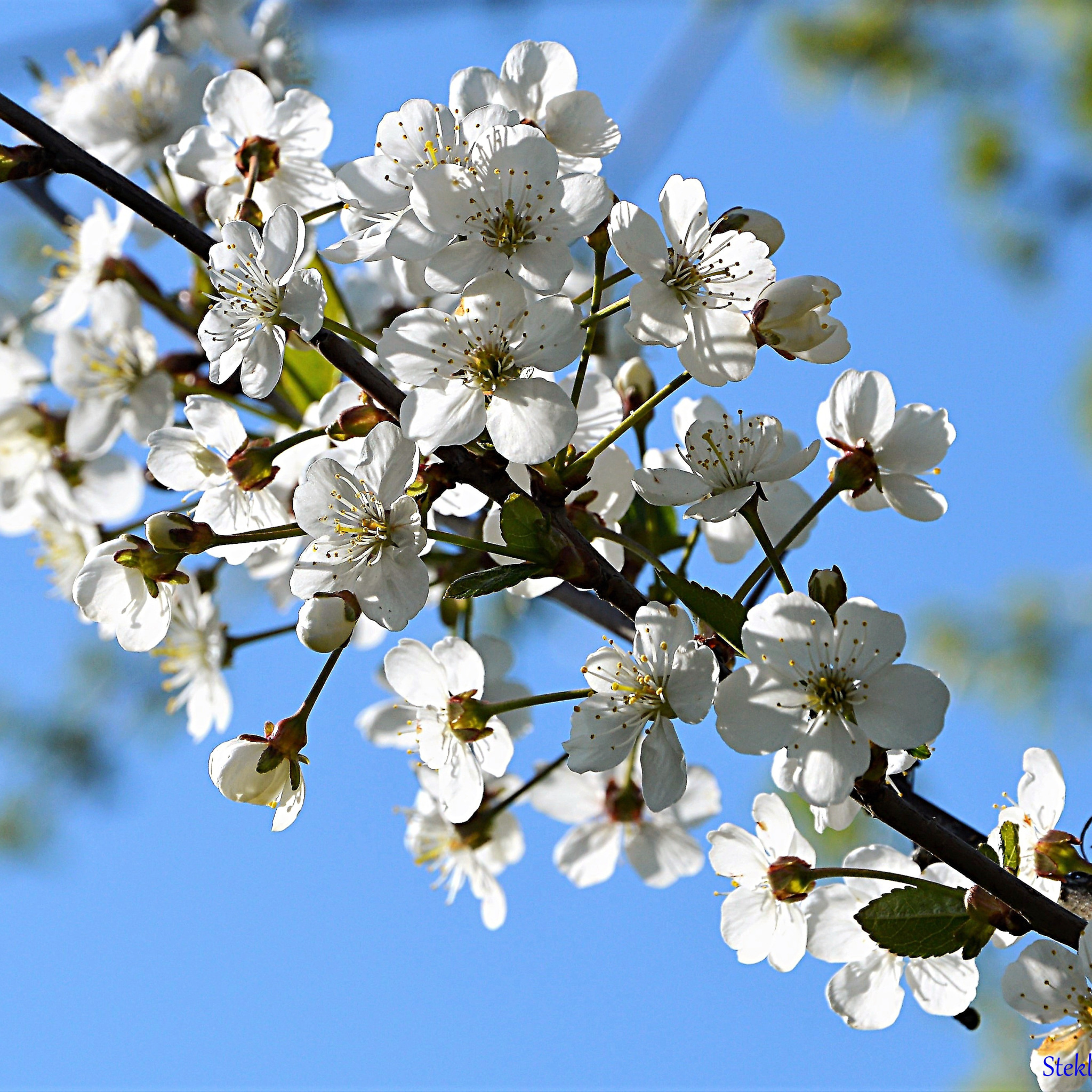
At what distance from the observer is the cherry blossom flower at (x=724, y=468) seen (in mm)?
987

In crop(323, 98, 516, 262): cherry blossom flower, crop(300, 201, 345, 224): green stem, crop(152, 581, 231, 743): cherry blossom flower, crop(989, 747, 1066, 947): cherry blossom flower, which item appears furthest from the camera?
crop(152, 581, 231, 743): cherry blossom flower

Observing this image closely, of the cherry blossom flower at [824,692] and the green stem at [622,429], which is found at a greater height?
the green stem at [622,429]

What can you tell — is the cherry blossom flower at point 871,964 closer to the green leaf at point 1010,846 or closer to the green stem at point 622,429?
the green leaf at point 1010,846

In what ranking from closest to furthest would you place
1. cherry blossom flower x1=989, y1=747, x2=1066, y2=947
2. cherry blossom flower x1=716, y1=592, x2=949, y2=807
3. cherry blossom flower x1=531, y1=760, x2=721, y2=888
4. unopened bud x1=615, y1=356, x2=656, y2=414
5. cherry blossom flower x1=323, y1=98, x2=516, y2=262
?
cherry blossom flower x1=716, y1=592, x2=949, y2=807
cherry blossom flower x1=323, y1=98, x2=516, y2=262
cherry blossom flower x1=989, y1=747, x2=1066, y2=947
unopened bud x1=615, y1=356, x2=656, y2=414
cherry blossom flower x1=531, y1=760, x2=721, y2=888

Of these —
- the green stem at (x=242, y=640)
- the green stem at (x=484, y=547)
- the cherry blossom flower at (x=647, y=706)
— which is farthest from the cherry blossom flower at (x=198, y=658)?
the cherry blossom flower at (x=647, y=706)

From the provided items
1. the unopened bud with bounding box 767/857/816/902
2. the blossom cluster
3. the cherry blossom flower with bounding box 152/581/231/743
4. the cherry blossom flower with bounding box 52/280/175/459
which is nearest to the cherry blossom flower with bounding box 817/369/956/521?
the blossom cluster

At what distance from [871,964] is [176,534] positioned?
0.86m

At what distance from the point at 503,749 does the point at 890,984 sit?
19.1 inches

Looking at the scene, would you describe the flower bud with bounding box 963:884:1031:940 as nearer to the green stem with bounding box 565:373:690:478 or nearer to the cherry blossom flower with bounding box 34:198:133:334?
the green stem with bounding box 565:373:690:478

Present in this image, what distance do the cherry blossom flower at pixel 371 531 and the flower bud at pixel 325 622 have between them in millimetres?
18

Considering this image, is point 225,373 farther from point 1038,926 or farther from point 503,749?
point 1038,926

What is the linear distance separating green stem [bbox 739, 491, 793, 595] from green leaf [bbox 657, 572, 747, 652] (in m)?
0.06

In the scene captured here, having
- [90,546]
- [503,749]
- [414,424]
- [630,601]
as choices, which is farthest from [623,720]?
[90,546]

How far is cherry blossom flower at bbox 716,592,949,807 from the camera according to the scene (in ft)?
2.82
